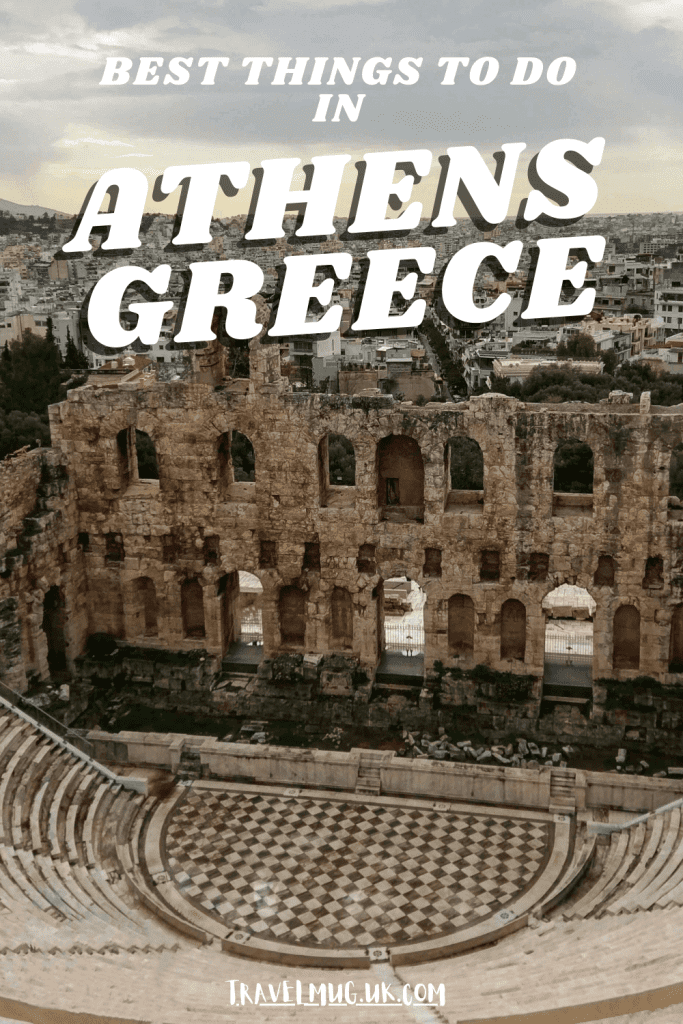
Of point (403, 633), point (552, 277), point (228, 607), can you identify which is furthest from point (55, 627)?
point (552, 277)

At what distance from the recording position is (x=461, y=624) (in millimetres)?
23750

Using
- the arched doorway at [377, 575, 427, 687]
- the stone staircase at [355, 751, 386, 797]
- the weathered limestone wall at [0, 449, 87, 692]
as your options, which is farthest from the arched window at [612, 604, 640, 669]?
the weathered limestone wall at [0, 449, 87, 692]

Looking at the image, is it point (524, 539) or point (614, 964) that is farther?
point (524, 539)

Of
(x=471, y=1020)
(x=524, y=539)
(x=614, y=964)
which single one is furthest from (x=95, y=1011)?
(x=524, y=539)

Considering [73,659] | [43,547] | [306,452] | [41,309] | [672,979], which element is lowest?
[672,979]

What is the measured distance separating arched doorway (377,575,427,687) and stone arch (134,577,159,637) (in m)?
5.77

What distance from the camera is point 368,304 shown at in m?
21.5

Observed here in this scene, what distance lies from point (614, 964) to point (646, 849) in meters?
4.98

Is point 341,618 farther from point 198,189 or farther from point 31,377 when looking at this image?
point 31,377

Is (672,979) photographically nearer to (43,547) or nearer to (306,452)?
(306,452)

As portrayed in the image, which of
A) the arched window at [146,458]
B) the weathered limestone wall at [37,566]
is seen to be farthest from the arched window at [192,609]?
the arched window at [146,458]

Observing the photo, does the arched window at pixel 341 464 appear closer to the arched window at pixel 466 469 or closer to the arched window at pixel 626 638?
the arched window at pixel 466 469

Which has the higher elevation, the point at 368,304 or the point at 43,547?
the point at 368,304

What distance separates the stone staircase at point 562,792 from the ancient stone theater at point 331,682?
6cm
